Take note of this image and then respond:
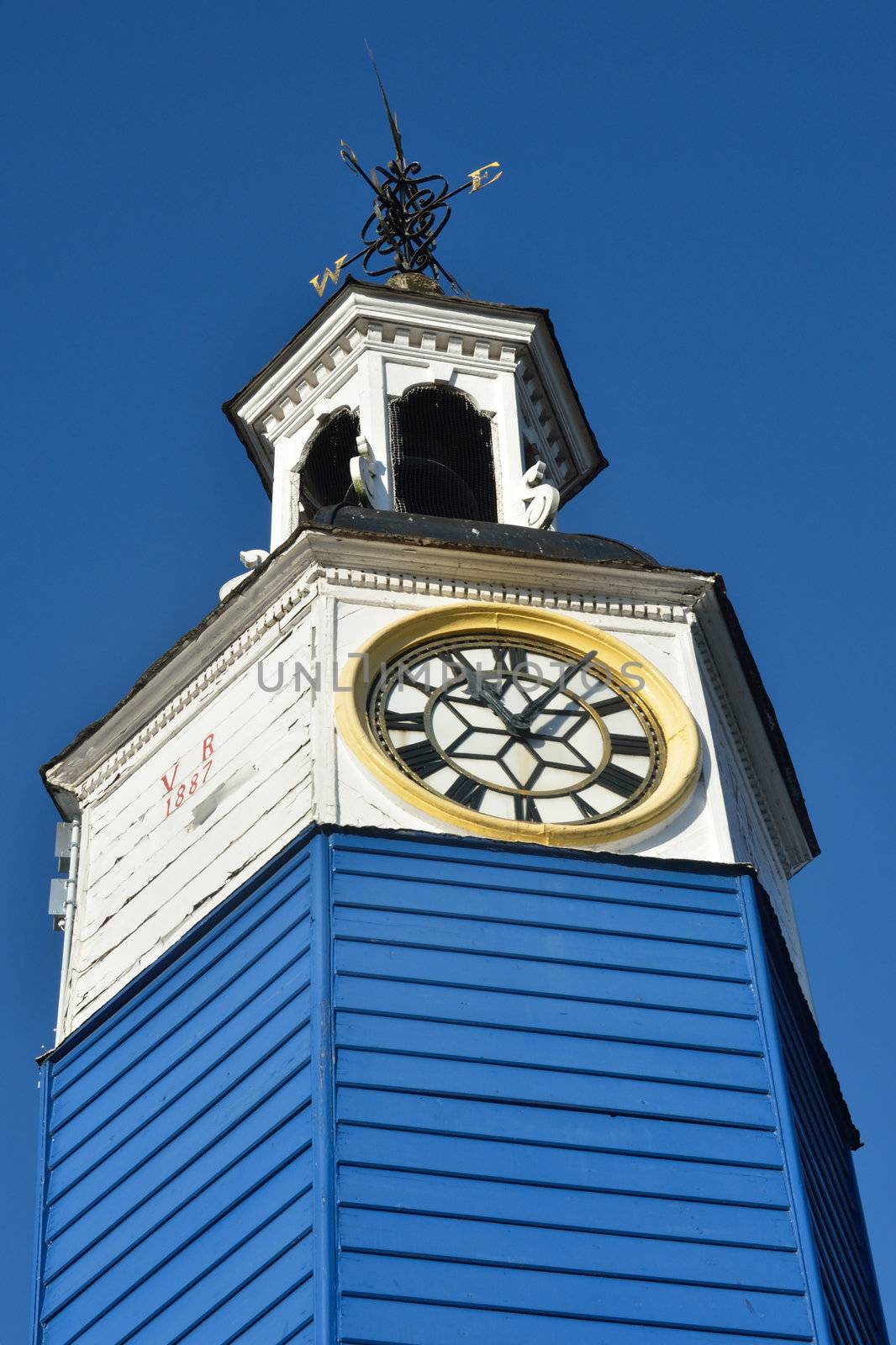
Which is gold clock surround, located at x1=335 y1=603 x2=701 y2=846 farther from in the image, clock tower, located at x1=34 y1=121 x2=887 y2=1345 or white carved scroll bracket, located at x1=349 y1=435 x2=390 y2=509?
white carved scroll bracket, located at x1=349 y1=435 x2=390 y2=509

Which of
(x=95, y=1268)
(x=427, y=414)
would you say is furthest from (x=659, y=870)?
(x=427, y=414)

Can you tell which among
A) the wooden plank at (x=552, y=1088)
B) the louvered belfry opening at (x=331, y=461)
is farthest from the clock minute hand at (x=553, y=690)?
the louvered belfry opening at (x=331, y=461)

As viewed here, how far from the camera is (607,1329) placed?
17203mm

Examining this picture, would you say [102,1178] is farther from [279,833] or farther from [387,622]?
[387,622]

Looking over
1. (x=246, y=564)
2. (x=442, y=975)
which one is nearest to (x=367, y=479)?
(x=246, y=564)

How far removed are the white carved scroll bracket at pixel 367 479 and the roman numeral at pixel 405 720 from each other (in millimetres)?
3036

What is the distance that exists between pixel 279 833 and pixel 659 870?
2554 mm

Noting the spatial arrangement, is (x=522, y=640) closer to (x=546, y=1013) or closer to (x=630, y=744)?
(x=630, y=744)

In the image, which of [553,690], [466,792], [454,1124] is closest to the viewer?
[454,1124]

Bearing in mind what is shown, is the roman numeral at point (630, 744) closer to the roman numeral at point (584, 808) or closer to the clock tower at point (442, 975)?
the clock tower at point (442, 975)

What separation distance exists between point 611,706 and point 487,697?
3.04 feet

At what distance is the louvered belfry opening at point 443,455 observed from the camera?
26.0 metres

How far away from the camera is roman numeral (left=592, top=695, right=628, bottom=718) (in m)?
21.9

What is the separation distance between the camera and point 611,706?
2197cm
